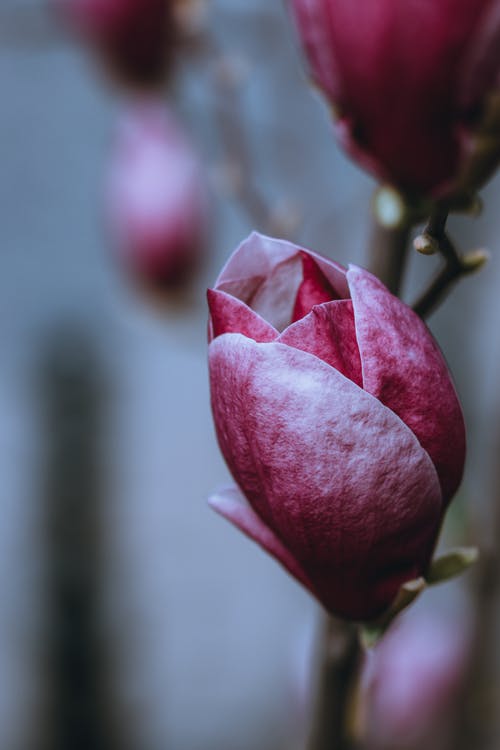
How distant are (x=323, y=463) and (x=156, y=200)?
23.2 inches

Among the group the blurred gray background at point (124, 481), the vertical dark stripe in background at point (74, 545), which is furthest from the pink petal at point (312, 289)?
the vertical dark stripe in background at point (74, 545)

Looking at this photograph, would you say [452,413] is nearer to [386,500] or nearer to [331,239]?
[386,500]

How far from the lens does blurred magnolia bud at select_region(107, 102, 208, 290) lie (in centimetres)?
77

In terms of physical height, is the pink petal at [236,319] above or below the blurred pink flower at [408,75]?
below

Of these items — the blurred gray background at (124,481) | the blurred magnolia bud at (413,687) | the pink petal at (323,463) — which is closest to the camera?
the pink petal at (323,463)

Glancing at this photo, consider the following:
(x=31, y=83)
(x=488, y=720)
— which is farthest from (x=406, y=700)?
(x=31, y=83)

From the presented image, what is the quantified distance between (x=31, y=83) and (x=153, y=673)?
3.62ft

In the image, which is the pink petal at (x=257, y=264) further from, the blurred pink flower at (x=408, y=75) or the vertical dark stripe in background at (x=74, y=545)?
the vertical dark stripe in background at (x=74, y=545)

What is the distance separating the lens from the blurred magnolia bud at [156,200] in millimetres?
773

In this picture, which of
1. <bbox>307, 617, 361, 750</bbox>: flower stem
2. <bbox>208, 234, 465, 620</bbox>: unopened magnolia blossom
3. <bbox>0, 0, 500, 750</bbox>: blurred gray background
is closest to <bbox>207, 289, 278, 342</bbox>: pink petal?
<bbox>208, 234, 465, 620</bbox>: unopened magnolia blossom

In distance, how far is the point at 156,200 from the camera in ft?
2.58

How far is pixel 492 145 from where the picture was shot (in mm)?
263

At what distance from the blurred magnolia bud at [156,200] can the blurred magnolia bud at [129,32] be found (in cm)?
6

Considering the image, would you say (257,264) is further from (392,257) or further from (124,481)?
(124,481)
